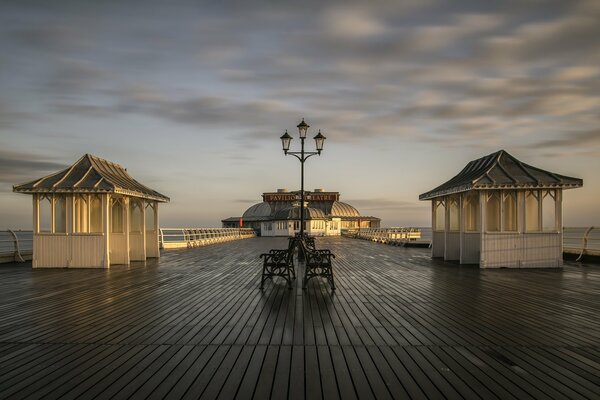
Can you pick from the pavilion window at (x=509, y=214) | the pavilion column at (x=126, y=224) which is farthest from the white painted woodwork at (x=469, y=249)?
the pavilion column at (x=126, y=224)

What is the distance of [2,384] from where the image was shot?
3.49m

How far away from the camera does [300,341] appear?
465cm

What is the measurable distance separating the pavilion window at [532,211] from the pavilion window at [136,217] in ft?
42.4

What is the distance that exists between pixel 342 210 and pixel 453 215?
45.7 meters

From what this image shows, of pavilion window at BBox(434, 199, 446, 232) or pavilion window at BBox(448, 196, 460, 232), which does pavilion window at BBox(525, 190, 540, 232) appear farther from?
pavilion window at BBox(434, 199, 446, 232)

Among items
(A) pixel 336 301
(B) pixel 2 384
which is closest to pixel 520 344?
(A) pixel 336 301

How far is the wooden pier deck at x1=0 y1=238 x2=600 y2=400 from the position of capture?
11.3ft

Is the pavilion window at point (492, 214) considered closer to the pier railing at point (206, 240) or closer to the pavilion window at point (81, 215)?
the pier railing at point (206, 240)

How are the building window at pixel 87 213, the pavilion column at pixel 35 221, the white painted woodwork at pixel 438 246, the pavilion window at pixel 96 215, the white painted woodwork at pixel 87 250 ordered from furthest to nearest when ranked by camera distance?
the white painted woodwork at pixel 438 246
the pavilion window at pixel 96 215
the building window at pixel 87 213
the white painted woodwork at pixel 87 250
the pavilion column at pixel 35 221

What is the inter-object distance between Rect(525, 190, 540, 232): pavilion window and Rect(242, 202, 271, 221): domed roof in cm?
4988

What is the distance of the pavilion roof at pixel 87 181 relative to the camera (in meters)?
11.8

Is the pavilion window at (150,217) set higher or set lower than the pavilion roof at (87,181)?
lower

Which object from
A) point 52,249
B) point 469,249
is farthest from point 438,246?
point 52,249

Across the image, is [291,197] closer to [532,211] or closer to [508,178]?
[532,211]
